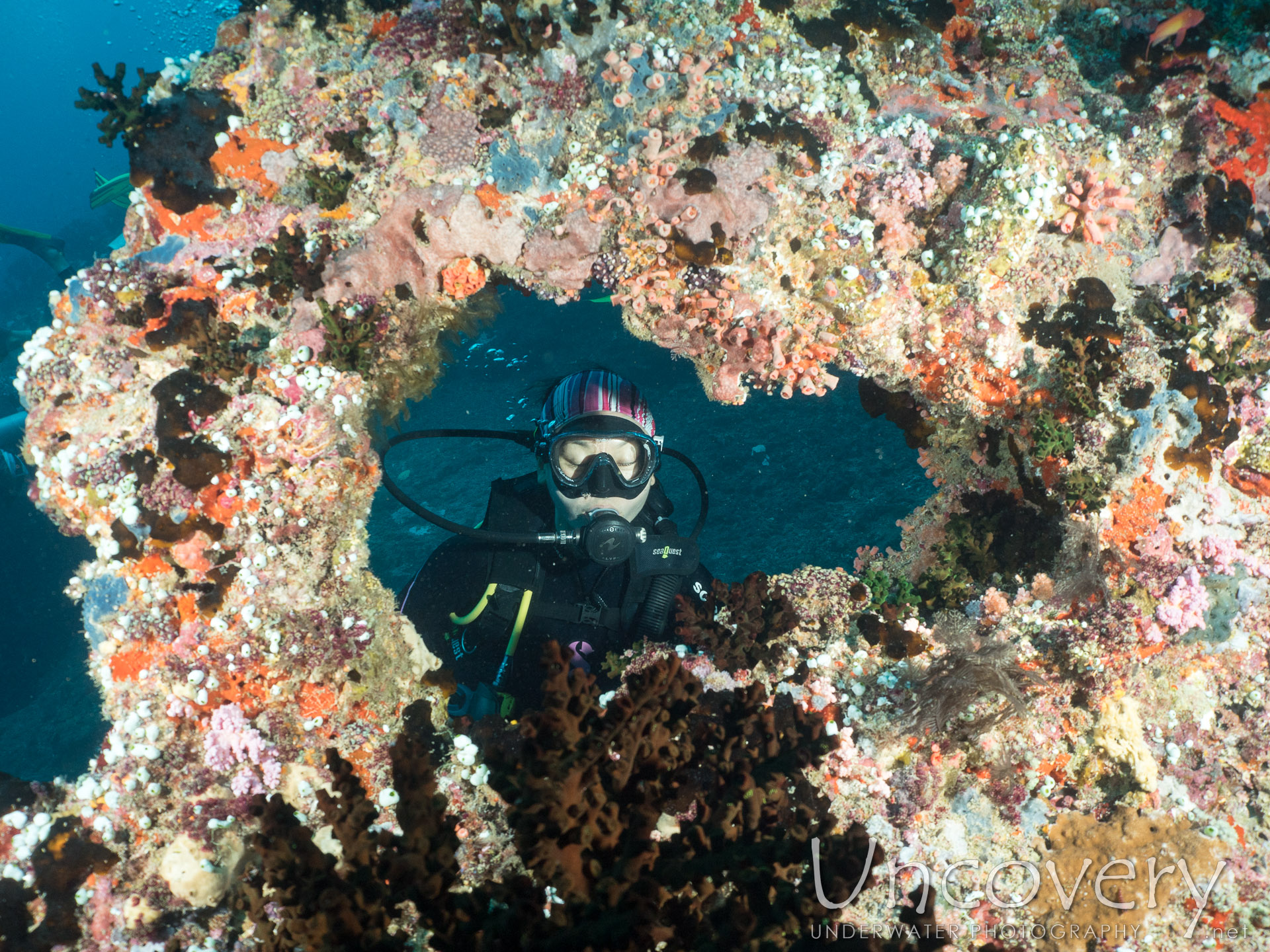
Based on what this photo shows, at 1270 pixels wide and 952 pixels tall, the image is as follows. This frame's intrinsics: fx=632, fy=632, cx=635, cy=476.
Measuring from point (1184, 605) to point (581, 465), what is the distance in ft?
11.3

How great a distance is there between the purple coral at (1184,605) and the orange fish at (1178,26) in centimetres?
279

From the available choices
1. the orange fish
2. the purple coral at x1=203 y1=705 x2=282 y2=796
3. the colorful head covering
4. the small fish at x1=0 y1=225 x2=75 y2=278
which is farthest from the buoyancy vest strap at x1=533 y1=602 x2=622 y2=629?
the small fish at x1=0 y1=225 x2=75 y2=278

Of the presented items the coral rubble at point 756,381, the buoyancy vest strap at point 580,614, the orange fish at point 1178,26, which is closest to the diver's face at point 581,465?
the buoyancy vest strap at point 580,614

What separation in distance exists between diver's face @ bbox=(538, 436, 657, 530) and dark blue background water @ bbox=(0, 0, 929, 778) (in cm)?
89

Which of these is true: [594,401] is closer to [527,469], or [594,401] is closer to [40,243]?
[527,469]

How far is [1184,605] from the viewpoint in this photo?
2.89m

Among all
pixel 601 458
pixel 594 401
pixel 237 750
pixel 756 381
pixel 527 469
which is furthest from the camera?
pixel 527 469

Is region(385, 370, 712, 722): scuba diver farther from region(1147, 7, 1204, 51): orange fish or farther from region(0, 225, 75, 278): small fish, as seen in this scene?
region(0, 225, 75, 278): small fish

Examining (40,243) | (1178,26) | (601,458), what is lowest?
(601,458)

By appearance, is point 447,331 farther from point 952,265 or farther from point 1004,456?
point 1004,456

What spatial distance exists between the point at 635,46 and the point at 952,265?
185 centimetres

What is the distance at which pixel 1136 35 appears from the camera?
345 cm

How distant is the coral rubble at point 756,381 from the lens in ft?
8.32

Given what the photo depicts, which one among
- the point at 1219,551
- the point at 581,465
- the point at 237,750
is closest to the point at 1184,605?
the point at 1219,551
